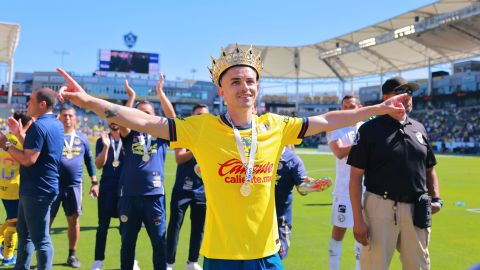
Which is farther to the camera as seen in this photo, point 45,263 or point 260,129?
point 45,263

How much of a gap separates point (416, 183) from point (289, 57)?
58410 millimetres

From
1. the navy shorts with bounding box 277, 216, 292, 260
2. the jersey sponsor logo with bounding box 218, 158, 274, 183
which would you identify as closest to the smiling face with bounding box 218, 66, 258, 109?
the jersey sponsor logo with bounding box 218, 158, 274, 183

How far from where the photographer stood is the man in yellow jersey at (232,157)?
2.69 meters

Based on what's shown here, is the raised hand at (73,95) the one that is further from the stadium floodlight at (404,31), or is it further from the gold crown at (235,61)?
the stadium floodlight at (404,31)

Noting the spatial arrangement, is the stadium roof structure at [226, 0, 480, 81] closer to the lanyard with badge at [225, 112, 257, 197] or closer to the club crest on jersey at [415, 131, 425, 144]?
the club crest on jersey at [415, 131, 425, 144]

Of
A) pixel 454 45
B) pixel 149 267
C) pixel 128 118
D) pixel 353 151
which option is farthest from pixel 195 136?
pixel 454 45

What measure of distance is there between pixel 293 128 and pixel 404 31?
133 feet

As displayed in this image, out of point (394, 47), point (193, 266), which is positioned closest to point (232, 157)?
point (193, 266)

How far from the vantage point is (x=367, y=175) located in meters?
3.94

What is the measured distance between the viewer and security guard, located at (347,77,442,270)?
147 inches

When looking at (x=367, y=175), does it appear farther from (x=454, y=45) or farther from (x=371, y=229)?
(x=454, y=45)

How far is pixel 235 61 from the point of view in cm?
279

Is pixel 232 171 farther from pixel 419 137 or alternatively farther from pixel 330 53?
pixel 330 53

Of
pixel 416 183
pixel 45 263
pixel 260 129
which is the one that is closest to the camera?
pixel 260 129
